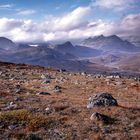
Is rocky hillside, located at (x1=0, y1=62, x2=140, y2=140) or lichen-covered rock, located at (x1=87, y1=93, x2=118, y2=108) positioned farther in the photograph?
lichen-covered rock, located at (x1=87, y1=93, x2=118, y2=108)

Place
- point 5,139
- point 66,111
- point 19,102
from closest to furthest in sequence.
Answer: point 5,139, point 66,111, point 19,102

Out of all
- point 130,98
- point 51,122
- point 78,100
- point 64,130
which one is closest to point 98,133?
point 64,130

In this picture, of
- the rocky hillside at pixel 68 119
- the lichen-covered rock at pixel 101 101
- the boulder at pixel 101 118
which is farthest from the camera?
the lichen-covered rock at pixel 101 101

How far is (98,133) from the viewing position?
21922 mm

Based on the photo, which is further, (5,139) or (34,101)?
(34,101)

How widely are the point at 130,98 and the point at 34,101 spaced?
412 inches

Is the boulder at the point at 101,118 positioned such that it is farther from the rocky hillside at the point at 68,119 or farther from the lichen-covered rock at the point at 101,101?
the lichen-covered rock at the point at 101,101

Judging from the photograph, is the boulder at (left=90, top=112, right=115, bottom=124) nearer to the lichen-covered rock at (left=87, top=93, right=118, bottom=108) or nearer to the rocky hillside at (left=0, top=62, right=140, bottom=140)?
the rocky hillside at (left=0, top=62, right=140, bottom=140)

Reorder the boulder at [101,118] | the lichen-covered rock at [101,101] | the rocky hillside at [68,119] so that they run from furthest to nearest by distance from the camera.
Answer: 1. the lichen-covered rock at [101,101]
2. the boulder at [101,118]
3. the rocky hillside at [68,119]

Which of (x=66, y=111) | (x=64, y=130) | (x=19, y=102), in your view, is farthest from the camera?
(x=19, y=102)

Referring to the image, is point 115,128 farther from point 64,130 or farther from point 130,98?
point 130,98

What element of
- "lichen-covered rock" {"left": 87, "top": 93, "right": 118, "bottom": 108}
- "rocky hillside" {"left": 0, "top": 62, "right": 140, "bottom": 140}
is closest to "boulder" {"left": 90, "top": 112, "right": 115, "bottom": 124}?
"rocky hillside" {"left": 0, "top": 62, "right": 140, "bottom": 140}

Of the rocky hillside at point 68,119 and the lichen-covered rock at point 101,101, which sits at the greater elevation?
the lichen-covered rock at point 101,101

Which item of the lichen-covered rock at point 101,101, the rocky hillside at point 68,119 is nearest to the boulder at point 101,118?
the rocky hillside at point 68,119
